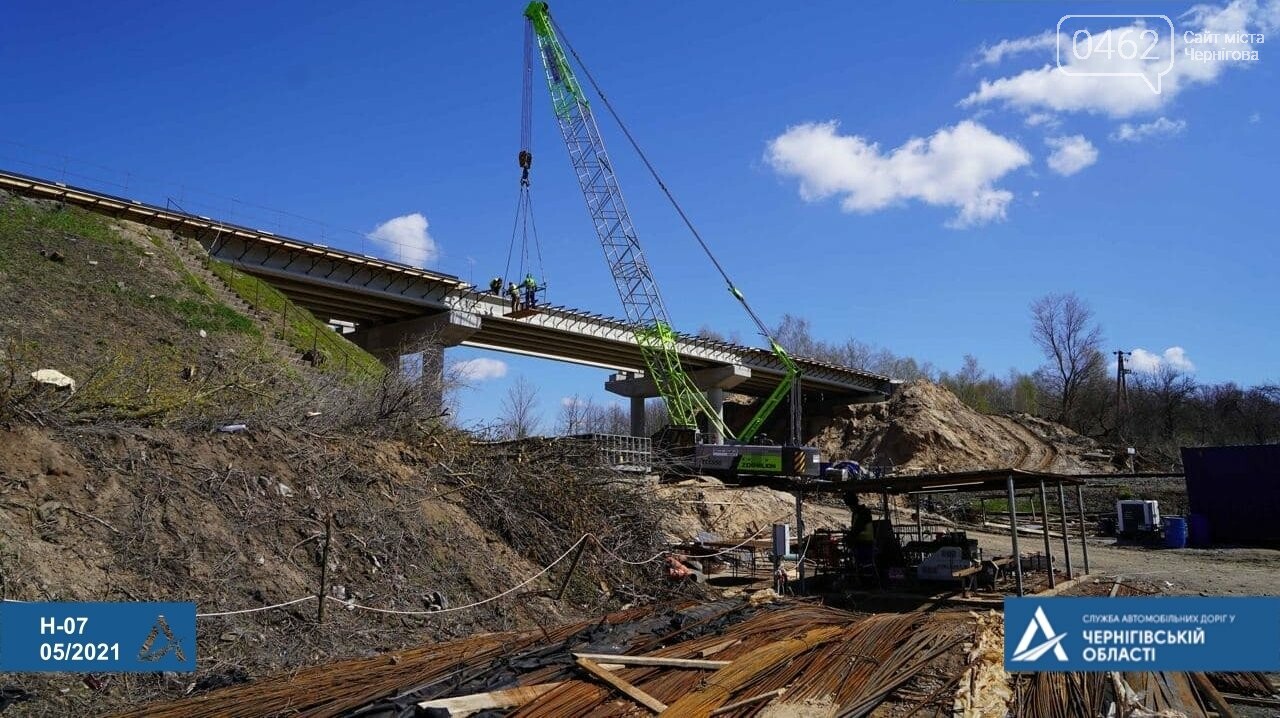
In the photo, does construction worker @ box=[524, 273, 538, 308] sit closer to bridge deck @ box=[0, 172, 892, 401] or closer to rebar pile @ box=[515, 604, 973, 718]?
bridge deck @ box=[0, 172, 892, 401]

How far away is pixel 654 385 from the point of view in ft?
177

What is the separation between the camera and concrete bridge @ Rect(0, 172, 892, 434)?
28453 millimetres

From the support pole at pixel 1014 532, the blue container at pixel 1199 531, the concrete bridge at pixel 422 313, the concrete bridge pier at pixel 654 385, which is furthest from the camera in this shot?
the concrete bridge pier at pixel 654 385

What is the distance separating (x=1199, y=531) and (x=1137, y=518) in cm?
203

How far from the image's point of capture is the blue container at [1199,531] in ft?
83.3

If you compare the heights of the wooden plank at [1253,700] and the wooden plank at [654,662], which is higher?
the wooden plank at [654,662]

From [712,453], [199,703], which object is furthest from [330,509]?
[712,453]

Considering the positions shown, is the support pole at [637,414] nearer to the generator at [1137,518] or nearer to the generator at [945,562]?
the generator at [1137,518]

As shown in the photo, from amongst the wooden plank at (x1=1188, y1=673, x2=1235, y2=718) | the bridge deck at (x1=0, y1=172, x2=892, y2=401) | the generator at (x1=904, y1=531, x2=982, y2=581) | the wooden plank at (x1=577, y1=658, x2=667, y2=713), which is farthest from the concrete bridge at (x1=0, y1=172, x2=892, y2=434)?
the wooden plank at (x1=1188, y1=673, x2=1235, y2=718)

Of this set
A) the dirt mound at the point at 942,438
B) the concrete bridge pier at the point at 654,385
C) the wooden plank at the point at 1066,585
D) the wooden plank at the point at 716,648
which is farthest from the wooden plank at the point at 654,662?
the dirt mound at the point at 942,438

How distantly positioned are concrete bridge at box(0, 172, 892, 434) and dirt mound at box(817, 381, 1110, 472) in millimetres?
4080

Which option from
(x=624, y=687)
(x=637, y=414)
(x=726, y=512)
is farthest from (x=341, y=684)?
(x=637, y=414)

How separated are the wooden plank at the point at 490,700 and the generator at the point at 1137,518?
26370 mm

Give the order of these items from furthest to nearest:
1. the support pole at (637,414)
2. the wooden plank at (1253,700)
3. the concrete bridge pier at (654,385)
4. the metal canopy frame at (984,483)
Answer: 1. the support pole at (637,414)
2. the concrete bridge pier at (654,385)
3. the metal canopy frame at (984,483)
4. the wooden plank at (1253,700)
